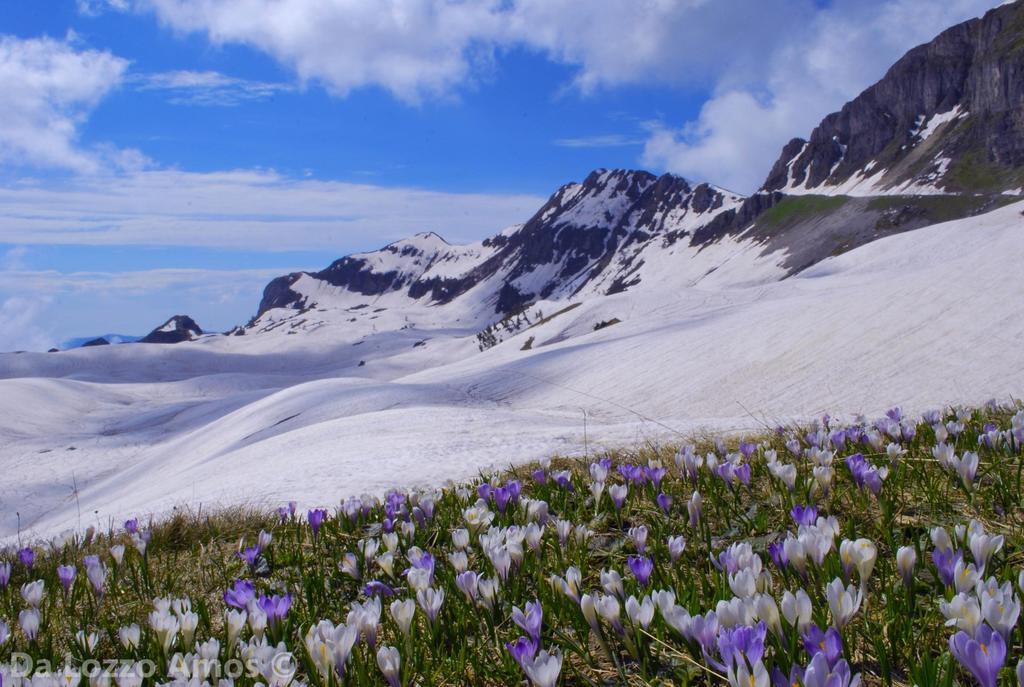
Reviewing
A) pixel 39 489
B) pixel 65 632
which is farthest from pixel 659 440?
pixel 39 489

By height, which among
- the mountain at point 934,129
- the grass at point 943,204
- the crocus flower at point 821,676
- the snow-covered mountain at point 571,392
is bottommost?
the snow-covered mountain at point 571,392

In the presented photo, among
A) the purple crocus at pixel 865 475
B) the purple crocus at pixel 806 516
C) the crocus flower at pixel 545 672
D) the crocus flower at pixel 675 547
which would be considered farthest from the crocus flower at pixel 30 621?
the purple crocus at pixel 865 475

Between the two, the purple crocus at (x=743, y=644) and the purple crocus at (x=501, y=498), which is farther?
the purple crocus at (x=501, y=498)

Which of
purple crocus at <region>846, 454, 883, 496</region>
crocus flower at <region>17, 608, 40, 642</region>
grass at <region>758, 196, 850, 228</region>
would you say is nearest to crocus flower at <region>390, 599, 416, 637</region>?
crocus flower at <region>17, 608, 40, 642</region>

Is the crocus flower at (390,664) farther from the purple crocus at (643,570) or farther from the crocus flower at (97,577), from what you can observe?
the crocus flower at (97,577)

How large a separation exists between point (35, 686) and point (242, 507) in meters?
4.27

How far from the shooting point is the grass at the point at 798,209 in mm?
113438

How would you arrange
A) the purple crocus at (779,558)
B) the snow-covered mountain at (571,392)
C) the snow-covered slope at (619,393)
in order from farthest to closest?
the snow-covered mountain at (571,392)
the snow-covered slope at (619,393)
the purple crocus at (779,558)

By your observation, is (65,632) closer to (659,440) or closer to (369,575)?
(369,575)

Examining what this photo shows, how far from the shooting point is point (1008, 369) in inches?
464

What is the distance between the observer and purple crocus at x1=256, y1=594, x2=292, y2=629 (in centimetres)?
285

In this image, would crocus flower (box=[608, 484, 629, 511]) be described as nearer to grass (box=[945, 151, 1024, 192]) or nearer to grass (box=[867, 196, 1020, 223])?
grass (box=[867, 196, 1020, 223])

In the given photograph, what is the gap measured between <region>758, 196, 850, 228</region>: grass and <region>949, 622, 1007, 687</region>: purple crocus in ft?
393

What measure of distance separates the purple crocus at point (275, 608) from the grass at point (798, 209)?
119538 millimetres
